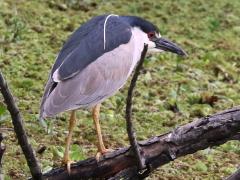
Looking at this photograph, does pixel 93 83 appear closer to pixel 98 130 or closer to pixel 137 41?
pixel 98 130

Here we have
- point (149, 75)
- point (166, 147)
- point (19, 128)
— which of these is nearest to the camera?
point (19, 128)

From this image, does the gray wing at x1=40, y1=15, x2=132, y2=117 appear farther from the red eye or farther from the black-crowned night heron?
the red eye

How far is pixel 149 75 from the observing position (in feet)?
19.1

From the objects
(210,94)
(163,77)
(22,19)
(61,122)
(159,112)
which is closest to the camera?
(61,122)

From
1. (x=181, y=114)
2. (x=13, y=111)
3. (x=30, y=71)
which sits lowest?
(x=181, y=114)

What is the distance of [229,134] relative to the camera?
10.3 ft

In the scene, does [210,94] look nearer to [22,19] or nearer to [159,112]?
[159,112]

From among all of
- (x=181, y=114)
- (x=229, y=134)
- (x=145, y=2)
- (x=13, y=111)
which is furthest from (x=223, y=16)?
(x=13, y=111)

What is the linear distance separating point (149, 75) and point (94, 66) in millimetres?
2382

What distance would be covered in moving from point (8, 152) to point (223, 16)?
409 cm

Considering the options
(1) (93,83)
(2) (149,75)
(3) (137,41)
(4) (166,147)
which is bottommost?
(2) (149,75)

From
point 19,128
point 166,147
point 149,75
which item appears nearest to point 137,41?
point 166,147

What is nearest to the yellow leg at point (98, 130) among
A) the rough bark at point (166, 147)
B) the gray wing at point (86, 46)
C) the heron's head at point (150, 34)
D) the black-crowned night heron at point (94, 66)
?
the black-crowned night heron at point (94, 66)

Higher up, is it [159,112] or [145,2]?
[145,2]
